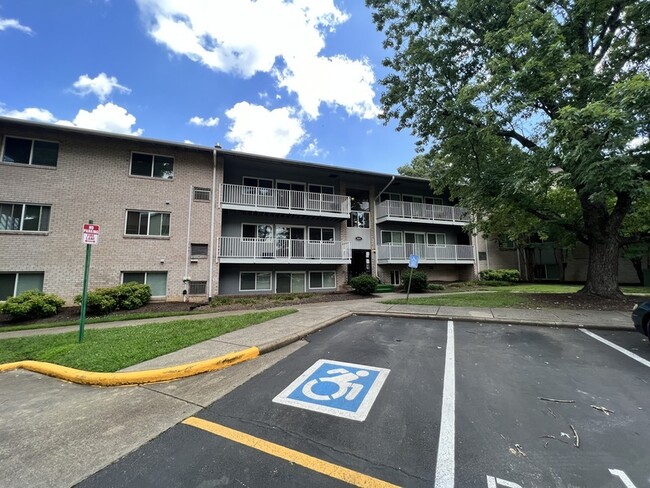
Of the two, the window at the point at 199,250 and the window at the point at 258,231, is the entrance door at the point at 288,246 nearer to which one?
the window at the point at 258,231

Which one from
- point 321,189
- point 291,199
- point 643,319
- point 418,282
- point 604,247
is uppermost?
point 321,189

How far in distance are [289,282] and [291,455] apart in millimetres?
13869

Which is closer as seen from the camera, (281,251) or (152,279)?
(152,279)

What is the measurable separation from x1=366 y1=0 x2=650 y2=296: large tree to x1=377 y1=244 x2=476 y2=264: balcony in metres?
5.69

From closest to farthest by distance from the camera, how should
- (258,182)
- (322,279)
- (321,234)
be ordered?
1. (258,182)
2. (322,279)
3. (321,234)

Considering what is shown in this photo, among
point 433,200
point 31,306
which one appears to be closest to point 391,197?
point 433,200

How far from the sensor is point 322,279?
17.1m

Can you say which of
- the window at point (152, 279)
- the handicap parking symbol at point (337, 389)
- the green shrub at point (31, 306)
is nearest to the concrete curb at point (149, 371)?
the handicap parking symbol at point (337, 389)

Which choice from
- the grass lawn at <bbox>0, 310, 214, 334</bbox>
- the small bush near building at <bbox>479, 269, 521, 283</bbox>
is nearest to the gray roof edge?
the grass lawn at <bbox>0, 310, 214, 334</bbox>

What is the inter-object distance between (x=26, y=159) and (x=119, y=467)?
51.5 ft

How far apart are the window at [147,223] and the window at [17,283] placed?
3.72 meters

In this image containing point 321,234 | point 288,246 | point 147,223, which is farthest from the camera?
point 321,234

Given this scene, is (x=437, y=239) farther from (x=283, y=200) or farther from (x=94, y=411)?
(x=94, y=411)

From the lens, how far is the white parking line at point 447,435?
7.36ft
